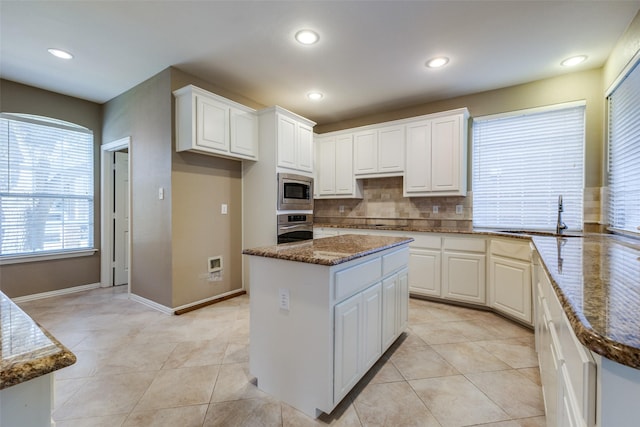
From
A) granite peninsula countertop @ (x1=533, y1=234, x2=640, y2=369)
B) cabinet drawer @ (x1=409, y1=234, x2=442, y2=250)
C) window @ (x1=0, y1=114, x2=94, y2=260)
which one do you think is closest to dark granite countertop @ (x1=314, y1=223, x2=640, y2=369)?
granite peninsula countertop @ (x1=533, y1=234, x2=640, y2=369)

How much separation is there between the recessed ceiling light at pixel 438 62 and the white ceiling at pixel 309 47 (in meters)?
0.07

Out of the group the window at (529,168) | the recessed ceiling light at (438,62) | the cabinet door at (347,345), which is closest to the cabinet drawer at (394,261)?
the cabinet door at (347,345)

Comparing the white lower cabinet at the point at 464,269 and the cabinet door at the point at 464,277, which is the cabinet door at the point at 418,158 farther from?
the cabinet door at the point at 464,277

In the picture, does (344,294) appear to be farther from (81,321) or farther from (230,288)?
(81,321)

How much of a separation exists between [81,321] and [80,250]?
145 cm

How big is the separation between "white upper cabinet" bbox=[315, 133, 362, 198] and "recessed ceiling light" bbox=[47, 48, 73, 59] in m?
3.09

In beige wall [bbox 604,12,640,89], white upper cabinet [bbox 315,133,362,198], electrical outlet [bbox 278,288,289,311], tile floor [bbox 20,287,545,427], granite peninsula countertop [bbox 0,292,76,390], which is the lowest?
tile floor [bbox 20,287,545,427]

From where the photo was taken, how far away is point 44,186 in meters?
3.52

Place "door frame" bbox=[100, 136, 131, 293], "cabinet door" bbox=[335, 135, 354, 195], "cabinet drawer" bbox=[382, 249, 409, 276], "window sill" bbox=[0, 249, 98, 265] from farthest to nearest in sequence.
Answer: "cabinet door" bbox=[335, 135, 354, 195], "door frame" bbox=[100, 136, 131, 293], "window sill" bbox=[0, 249, 98, 265], "cabinet drawer" bbox=[382, 249, 409, 276]

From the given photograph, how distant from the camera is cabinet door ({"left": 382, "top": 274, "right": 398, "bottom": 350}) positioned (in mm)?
2008

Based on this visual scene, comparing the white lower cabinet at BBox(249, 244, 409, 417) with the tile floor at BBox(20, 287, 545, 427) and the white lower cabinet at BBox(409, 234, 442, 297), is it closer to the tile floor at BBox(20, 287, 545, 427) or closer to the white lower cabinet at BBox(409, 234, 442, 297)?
the tile floor at BBox(20, 287, 545, 427)

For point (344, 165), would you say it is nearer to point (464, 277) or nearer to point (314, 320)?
point (464, 277)

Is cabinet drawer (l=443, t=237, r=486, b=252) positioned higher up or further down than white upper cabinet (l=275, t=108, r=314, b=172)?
further down

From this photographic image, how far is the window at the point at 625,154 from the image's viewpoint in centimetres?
215
